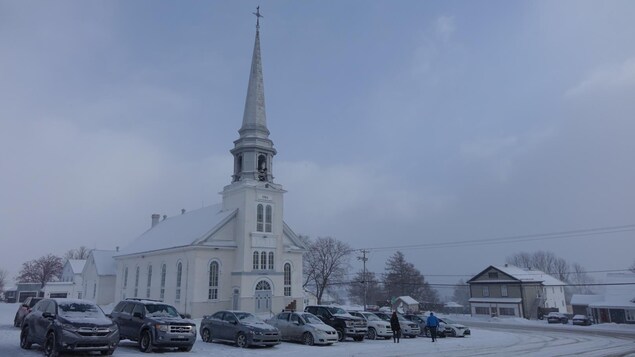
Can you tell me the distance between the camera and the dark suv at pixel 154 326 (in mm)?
15469

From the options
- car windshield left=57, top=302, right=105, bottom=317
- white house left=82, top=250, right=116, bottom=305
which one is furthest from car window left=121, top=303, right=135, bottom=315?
white house left=82, top=250, right=116, bottom=305

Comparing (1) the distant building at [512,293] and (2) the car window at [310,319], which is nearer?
(2) the car window at [310,319]

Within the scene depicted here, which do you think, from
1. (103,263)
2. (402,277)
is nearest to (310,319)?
(103,263)

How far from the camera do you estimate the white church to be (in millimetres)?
36000

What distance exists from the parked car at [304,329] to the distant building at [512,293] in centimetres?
4799

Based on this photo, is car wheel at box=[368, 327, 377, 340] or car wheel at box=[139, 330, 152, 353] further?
car wheel at box=[368, 327, 377, 340]

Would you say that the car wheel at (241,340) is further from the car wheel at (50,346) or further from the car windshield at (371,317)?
the car windshield at (371,317)

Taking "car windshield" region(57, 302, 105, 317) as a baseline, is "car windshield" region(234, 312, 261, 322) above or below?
below

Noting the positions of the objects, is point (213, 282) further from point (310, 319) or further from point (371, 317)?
point (310, 319)

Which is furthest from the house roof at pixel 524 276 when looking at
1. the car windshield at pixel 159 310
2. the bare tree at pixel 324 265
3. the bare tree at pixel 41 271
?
the bare tree at pixel 41 271

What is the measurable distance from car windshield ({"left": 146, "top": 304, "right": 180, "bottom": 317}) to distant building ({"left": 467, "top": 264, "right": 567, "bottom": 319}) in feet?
179

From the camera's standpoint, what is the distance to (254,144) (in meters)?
38.8

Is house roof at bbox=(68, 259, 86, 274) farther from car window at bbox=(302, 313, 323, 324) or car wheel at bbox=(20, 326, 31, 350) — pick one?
car wheel at bbox=(20, 326, 31, 350)

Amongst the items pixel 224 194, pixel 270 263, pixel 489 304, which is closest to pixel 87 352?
pixel 270 263
